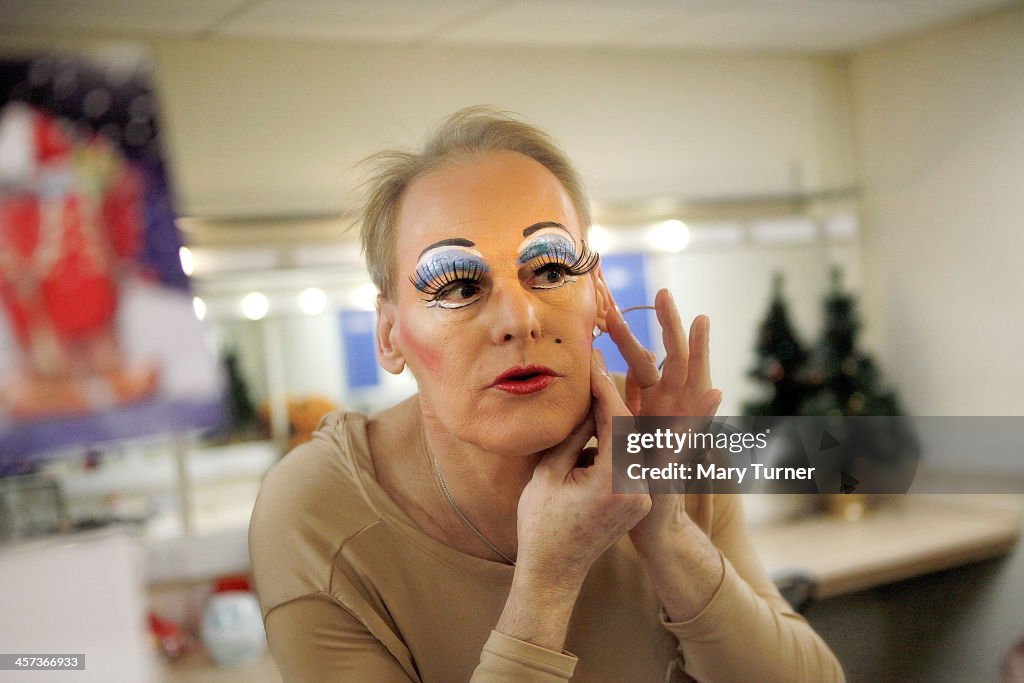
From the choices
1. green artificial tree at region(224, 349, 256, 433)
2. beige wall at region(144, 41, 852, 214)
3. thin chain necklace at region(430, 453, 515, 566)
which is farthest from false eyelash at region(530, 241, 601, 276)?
green artificial tree at region(224, 349, 256, 433)

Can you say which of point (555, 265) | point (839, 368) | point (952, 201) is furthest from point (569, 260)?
point (839, 368)

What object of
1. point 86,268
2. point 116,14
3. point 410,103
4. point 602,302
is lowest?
point 602,302

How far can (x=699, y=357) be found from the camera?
47 centimetres

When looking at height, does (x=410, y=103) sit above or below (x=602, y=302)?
above

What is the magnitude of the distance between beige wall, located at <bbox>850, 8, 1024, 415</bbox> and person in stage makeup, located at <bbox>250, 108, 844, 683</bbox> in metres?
0.71

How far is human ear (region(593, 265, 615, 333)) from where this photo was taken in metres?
0.47

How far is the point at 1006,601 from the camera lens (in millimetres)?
555

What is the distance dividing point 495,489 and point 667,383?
10cm

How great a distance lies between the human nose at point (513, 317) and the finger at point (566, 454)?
0.05m

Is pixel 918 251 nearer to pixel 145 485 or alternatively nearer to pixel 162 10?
pixel 162 10

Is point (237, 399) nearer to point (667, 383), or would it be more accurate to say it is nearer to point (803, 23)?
point (803, 23)

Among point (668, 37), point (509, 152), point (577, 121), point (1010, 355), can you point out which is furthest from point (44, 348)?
point (1010, 355)

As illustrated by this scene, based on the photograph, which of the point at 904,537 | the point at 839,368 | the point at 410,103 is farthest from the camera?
the point at 839,368

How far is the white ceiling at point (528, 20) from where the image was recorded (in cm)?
111
